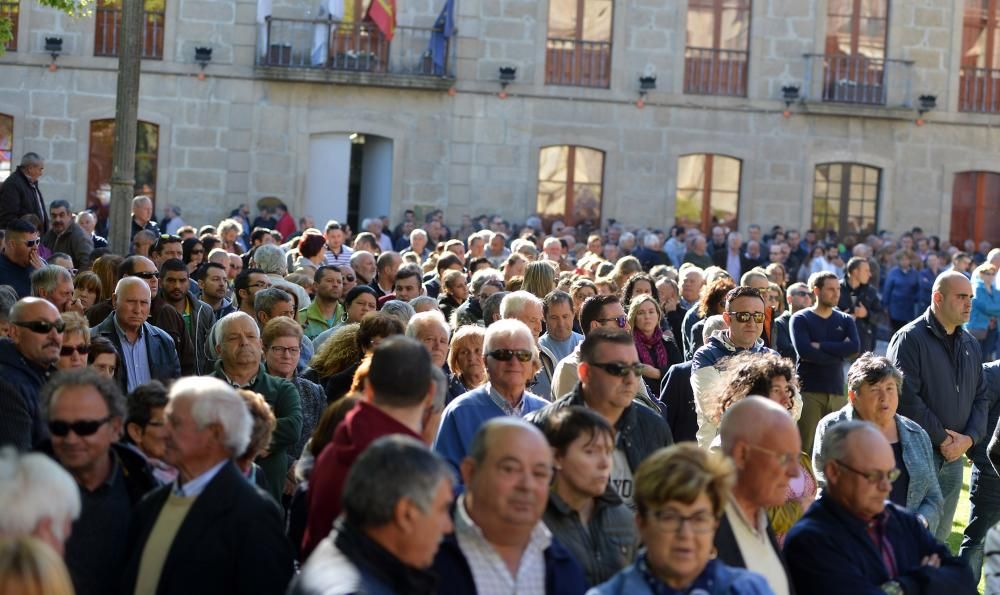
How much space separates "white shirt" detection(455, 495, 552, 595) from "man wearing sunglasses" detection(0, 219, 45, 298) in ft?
26.5

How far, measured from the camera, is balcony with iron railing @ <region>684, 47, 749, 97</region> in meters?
30.0

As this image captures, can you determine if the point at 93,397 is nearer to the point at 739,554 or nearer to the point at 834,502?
the point at 739,554

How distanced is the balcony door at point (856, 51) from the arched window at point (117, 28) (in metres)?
12.9

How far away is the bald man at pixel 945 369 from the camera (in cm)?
988

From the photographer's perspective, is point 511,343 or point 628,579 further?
point 511,343

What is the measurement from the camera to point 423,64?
28.7 meters

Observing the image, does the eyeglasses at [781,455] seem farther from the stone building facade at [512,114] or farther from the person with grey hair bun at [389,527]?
the stone building facade at [512,114]

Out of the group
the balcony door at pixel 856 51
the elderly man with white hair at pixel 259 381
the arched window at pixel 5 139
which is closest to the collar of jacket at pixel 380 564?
the elderly man with white hair at pixel 259 381

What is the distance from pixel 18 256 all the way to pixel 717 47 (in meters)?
20.3

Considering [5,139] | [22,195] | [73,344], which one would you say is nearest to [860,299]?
[22,195]

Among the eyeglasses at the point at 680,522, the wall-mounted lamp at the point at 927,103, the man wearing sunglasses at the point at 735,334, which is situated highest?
the wall-mounted lamp at the point at 927,103

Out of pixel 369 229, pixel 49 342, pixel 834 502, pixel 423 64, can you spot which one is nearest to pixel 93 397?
pixel 49 342

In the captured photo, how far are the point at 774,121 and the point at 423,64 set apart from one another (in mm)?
7065

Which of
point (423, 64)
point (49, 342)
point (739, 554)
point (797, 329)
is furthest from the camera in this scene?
point (423, 64)
